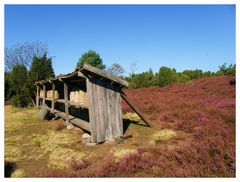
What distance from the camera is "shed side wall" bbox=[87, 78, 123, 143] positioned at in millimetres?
8070

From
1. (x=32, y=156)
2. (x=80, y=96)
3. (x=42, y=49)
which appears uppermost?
(x=42, y=49)

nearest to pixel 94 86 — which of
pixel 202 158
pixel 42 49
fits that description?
pixel 202 158

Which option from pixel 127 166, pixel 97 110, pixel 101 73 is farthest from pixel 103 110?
pixel 127 166

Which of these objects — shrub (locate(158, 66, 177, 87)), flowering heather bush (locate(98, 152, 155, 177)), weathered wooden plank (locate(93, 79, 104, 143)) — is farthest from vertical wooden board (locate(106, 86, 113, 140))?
shrub (locate(158, 66, 177, 87))

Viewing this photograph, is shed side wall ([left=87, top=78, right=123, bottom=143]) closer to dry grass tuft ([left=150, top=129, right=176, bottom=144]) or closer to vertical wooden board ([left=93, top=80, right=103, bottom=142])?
vertical wooden board ([left=93, top=80, right=103, bottom=142])

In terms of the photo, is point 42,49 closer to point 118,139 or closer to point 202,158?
point 118,139

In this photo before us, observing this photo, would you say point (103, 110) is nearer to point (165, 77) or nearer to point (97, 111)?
point (97, 111)

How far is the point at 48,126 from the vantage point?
488 inches

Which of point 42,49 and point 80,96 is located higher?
point 42,49

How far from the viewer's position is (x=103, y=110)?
841 centimetres

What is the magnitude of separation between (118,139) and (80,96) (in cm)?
283

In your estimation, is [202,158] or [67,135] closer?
[202,158]

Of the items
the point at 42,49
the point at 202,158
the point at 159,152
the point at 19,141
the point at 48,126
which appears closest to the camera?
the point at 202,158

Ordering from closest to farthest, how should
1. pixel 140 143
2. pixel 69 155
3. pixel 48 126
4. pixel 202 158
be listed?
pixel 202 158, pixel 69 155, pixel 140 143, pixel 48 126
